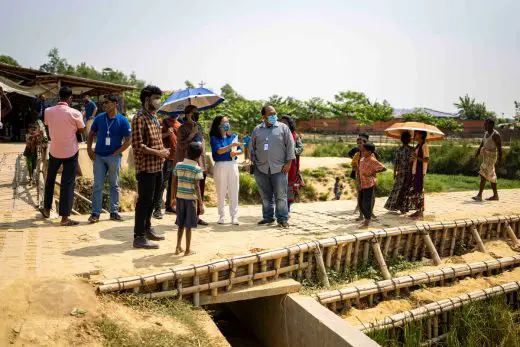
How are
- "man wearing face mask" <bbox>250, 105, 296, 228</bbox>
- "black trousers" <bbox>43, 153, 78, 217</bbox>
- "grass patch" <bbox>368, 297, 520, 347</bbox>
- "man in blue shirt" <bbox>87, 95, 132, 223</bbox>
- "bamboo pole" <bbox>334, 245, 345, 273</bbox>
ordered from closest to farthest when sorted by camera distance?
"grass patch" <bbox>368, 297, 520, 347</bbox> → "bamboo pole" <bbox>334, 245, 345, 273</bbox> → "black trousers" <bbox>43, 153, 78, 217</bbox> → "man in blue shirt" <bbox>87, 95, 132, 223</bbox> → "man wearing face mask" <bbox>250, 105, 296, 228</bbox>

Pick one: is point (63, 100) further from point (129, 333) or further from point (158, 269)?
point (129, 333)

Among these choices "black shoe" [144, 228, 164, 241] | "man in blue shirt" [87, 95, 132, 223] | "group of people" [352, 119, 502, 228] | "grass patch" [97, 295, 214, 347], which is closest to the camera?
"grass patch" [97, 295, 214, 347]

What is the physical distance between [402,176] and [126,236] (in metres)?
4.60

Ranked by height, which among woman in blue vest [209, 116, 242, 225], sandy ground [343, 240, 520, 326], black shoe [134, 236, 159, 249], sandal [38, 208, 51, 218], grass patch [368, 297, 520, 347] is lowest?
grass patch [368, 297, 520, 347]

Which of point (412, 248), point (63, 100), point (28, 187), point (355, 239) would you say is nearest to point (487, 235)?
point (412, 248)

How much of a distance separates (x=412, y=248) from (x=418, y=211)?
3.48 feet

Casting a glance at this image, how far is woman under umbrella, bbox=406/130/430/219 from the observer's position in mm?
7414

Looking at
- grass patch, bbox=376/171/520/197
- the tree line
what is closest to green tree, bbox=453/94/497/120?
the tree line

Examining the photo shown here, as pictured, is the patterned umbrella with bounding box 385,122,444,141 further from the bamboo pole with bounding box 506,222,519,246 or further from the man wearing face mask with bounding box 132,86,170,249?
the man wearing face mask with bounding box 132,86,170,249

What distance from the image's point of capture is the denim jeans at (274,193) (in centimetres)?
656

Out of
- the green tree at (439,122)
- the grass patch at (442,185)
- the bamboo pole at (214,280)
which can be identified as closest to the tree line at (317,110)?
the green tree at (439,122)

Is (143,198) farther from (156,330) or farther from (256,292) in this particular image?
(156,330)

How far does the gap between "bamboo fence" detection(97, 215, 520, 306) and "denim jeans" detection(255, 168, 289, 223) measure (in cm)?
115

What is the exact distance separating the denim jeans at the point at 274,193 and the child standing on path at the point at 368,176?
1138mm
